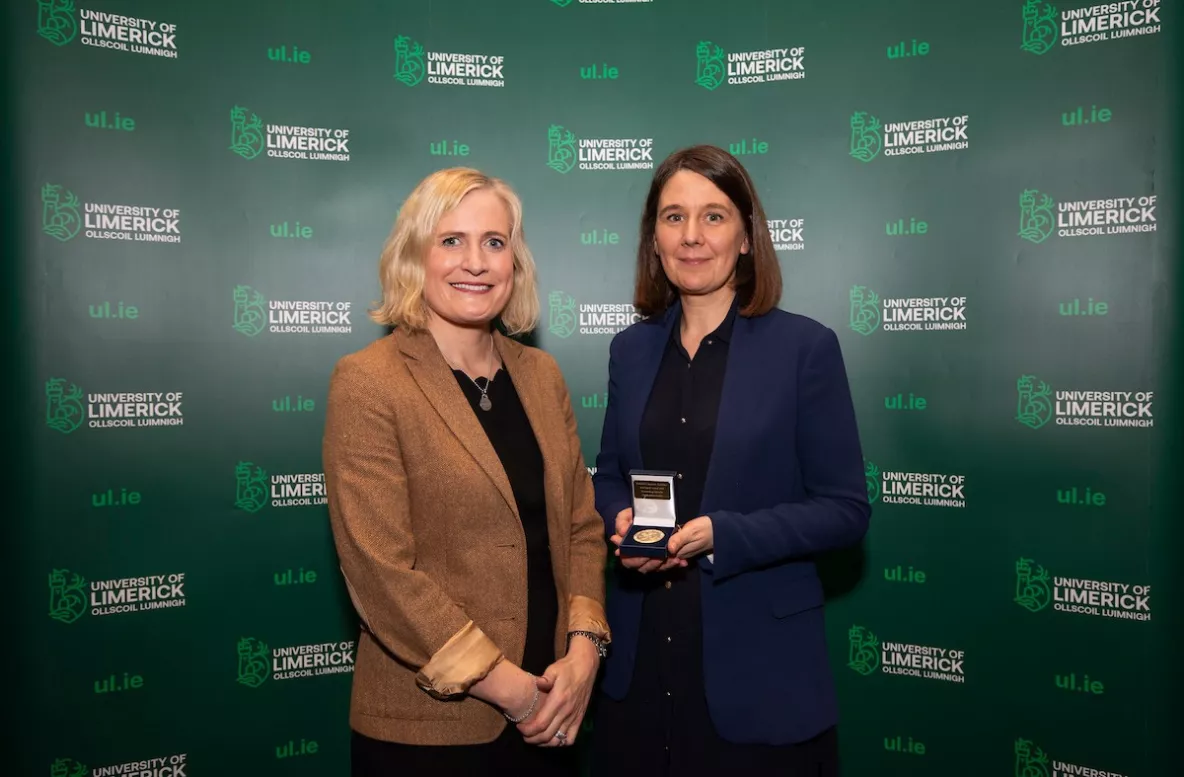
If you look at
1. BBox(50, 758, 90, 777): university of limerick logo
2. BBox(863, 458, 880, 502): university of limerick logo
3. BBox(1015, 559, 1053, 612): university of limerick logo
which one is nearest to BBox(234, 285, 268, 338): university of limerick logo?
BBox(50, 758, 90, 777): university of limerick logo

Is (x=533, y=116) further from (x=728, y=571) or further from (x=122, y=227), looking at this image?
(x=728, y=571)

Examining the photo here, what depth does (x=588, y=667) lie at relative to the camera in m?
1.89

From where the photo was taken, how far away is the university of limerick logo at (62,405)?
2.99 m

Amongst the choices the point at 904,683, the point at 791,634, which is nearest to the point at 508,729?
the point at 791,634

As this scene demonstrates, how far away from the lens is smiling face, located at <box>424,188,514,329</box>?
6.21ft

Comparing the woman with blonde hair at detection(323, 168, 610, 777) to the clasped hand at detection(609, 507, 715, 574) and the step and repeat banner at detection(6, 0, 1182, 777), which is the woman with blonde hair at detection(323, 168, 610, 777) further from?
the step and repeat banner at detection(6, 0, 1182, 777)

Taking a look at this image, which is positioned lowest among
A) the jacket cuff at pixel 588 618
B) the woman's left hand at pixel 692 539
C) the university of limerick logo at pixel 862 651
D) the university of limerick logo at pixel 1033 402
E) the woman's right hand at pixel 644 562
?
the university of limerick logo at pixel 862 651

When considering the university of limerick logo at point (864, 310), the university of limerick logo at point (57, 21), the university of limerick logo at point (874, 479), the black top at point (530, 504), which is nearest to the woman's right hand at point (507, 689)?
the black top at point (530, 504)

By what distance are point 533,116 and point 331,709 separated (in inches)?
110

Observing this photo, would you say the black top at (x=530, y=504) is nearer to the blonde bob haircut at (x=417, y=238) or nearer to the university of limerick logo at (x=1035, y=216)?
the blonde bob haircut at (x=417, y=238)

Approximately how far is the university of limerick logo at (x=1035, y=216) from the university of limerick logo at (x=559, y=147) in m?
1.93

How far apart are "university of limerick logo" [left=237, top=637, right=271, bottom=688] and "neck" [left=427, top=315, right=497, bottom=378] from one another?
205 cm

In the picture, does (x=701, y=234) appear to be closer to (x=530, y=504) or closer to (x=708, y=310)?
(x=708, y=310)

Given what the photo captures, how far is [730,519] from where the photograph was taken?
186 cm
